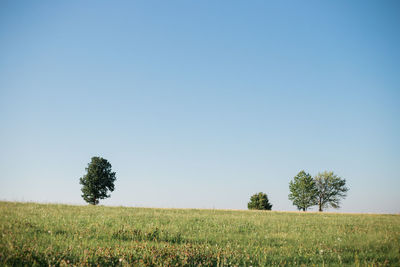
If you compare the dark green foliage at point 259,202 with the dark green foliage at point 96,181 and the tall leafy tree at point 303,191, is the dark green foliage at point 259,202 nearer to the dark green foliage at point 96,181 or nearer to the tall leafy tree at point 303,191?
the tall leafy tree at point 303,191

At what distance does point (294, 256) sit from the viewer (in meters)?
6.50

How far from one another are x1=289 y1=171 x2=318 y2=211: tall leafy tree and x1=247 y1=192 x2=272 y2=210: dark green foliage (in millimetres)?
9178

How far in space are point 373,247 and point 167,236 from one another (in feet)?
23.8

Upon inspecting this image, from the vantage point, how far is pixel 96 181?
52188 mm

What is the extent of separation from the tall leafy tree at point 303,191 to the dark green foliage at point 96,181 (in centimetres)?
4915

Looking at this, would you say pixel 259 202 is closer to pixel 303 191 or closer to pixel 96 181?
pixel 303 191

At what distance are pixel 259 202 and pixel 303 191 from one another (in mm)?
14124

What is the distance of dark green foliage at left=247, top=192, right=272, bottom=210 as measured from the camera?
71875 millimetres

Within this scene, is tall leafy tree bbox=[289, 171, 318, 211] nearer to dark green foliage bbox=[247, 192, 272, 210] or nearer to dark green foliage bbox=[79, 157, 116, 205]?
dark green foliage bbox=[247, 192, 272, 210]

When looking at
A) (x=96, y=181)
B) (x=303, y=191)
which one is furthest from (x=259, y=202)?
(x=96, y=181)

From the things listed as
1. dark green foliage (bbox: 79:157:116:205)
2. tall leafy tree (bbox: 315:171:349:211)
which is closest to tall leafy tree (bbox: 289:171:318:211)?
tall leafy tree (bbox: 315:171:349:211)

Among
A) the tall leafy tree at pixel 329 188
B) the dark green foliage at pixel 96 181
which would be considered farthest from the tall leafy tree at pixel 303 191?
the dark green foliage at pixel 96 181

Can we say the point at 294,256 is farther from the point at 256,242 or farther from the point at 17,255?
the point at 17,255

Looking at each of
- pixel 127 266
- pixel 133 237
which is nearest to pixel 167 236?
pixel 133 237
